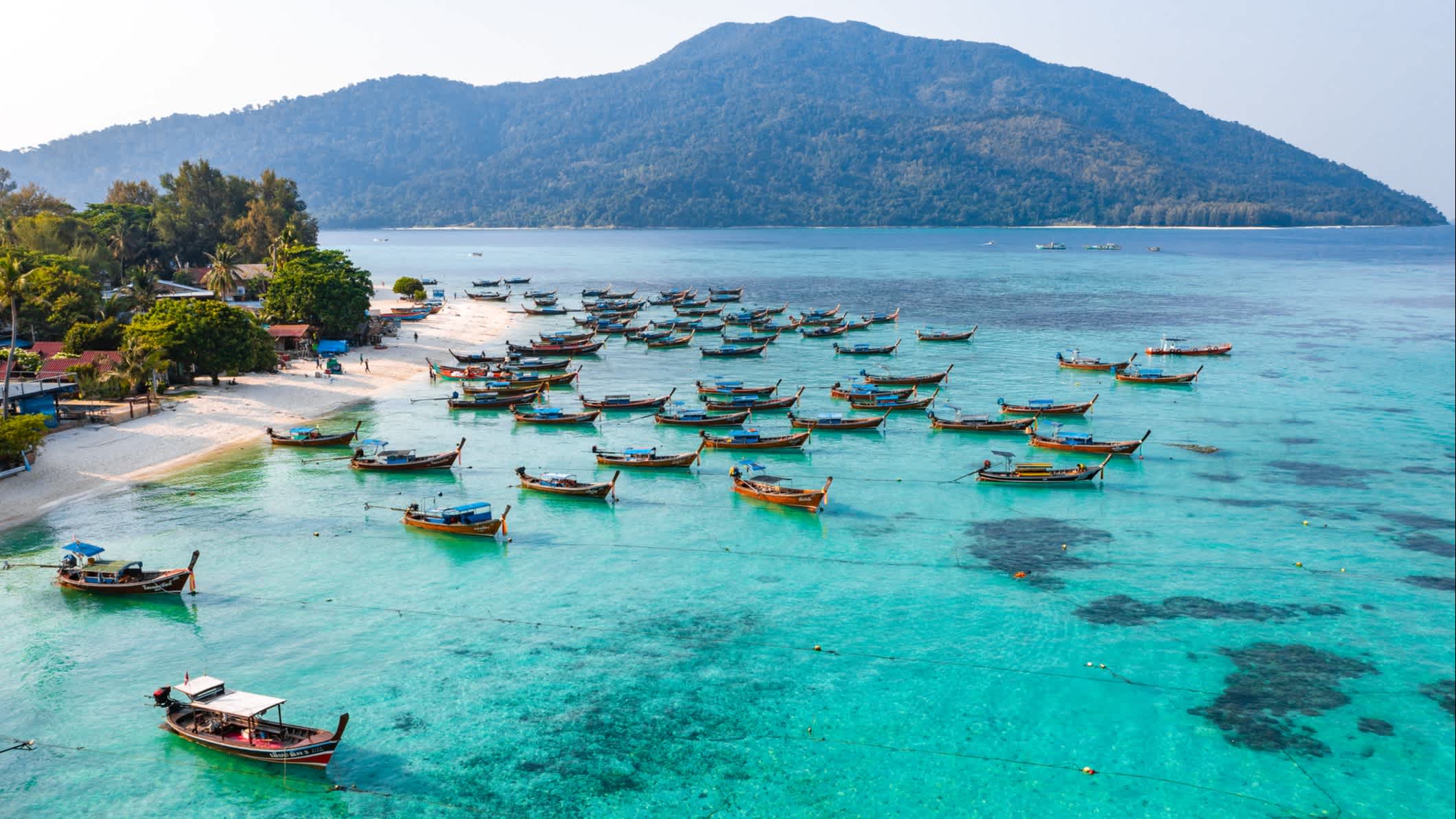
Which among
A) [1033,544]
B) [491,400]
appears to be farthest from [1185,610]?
[491,400]

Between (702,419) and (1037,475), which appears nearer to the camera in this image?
(1037,475)

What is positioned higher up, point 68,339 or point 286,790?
point 68,339

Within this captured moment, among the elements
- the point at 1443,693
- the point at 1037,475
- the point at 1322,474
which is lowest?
the point at 1443,693

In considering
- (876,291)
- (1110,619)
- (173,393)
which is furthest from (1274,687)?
(876,291)

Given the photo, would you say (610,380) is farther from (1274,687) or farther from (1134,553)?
(1274,687)

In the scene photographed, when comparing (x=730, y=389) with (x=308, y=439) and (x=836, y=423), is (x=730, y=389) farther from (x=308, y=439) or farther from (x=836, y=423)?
(x=308, y=439)

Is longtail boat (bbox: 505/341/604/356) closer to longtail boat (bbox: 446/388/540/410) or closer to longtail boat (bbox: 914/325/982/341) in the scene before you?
longtail boat (bbox: 446/388/540/410)
